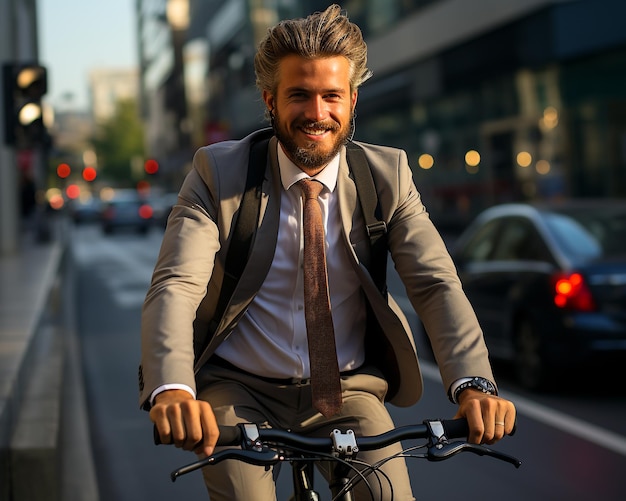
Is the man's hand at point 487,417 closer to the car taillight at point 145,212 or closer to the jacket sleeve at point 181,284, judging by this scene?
the jacket sleeve at point 181,284

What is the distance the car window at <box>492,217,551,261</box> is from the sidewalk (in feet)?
12.1

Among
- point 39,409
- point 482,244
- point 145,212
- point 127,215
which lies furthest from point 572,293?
point 145,212

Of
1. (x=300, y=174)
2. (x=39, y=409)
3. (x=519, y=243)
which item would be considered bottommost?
(x=39, y=409)

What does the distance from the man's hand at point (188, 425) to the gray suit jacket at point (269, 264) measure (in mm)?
245

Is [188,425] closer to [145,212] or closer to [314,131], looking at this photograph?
[314,131]

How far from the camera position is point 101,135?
449ft

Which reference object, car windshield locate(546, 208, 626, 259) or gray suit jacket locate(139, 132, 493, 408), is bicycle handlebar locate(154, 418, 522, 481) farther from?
car windshield locate(546, 208, 626, 259)

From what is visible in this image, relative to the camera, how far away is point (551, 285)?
376 inches

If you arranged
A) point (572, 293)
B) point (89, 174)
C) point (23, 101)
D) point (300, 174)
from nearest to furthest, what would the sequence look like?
point (300, 174) → point (572, 293) → point (23, 101) → point (89, 174)

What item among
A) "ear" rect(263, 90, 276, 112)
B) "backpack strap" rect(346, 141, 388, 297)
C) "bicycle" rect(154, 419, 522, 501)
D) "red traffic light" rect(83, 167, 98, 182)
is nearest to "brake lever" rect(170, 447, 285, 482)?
"bicycle" rect(154, 419, 522, 501)

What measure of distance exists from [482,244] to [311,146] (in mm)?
8205

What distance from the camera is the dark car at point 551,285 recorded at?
9.30m

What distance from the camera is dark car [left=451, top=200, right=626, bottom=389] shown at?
30.5ft

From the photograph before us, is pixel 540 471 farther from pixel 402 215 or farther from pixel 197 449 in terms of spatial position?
pixel 197 449
